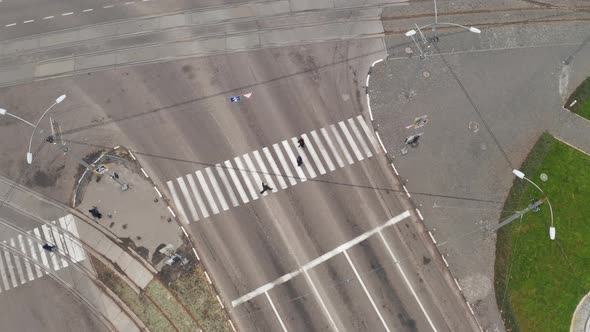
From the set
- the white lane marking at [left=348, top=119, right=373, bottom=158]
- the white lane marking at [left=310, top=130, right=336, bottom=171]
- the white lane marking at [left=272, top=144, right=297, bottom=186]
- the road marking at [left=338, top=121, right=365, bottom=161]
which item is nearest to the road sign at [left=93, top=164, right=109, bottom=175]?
the white lane marking at [left=272, top=144, right=297, bottom=186]

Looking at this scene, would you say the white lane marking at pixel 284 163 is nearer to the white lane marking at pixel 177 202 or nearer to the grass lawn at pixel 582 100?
the white lane marking at pixel 177 202

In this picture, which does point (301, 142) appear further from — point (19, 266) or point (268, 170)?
point (19, 266)

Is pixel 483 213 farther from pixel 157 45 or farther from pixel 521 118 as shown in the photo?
pixel 157 45

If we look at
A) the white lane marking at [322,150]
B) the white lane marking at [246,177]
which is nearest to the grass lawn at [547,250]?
the white lane marking at [322,150]

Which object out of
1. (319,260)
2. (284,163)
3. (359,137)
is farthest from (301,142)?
(319,260)

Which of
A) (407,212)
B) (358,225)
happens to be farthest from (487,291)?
(358,225)
